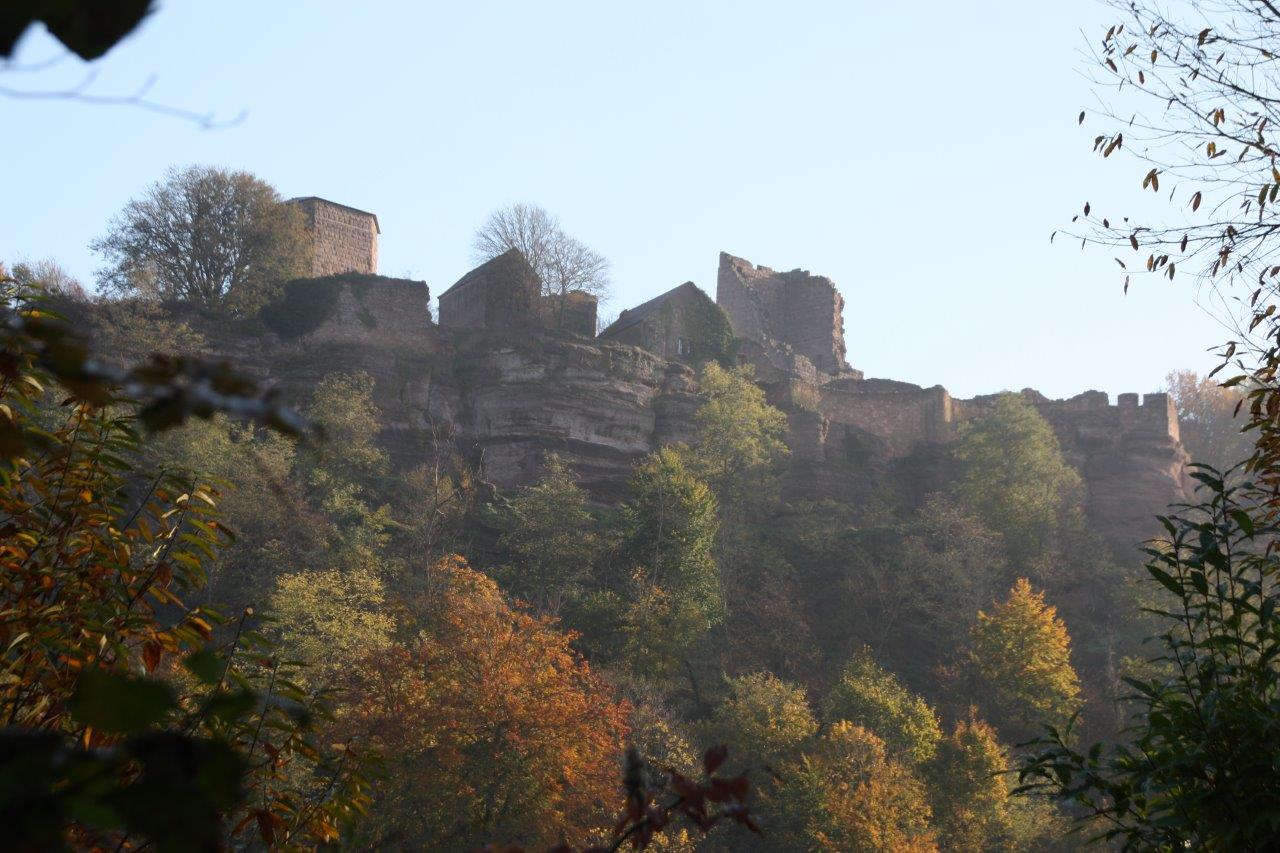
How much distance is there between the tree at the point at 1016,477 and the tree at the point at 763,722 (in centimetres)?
1596

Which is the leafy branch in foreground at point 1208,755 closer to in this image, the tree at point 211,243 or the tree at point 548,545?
the tree at point 548,545

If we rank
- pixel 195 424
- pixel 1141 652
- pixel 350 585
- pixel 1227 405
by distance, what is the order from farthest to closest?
pixel 1227 405 → pixel 1141 652 → pixel 195 424 → pixel 350 585

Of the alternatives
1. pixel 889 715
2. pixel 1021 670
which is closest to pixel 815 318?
pixel 1021 670

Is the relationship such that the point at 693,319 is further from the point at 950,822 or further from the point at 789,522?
the point at 950,822

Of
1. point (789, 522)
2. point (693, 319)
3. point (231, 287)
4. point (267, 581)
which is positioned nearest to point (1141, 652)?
point (789, 522)

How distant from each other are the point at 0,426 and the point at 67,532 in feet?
10.1

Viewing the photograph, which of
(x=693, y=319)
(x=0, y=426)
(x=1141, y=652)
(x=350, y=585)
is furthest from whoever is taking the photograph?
(x=693, y=319)

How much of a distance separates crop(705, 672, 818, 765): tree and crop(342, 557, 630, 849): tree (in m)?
4.42

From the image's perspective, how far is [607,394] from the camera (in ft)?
143

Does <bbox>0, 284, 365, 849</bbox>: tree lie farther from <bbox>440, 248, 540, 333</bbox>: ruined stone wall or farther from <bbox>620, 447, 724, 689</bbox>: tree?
<bbox>440, 248, 540, 333</bbox>: ruined stone wall

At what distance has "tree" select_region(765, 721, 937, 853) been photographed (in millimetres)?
23375

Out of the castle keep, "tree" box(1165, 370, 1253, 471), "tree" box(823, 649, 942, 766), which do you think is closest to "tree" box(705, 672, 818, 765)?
"tree" box(823, 649, 942, 766)

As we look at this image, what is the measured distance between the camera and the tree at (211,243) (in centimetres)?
4197

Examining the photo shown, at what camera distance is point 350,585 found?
27.9 m
